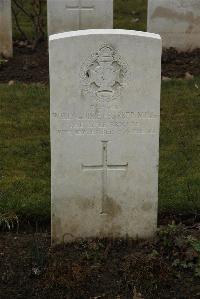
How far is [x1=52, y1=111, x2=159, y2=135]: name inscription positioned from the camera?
15.9ft

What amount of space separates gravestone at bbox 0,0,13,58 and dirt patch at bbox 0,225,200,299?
5605 mm

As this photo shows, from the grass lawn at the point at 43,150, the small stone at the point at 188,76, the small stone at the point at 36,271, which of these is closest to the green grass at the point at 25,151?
the grass lawn at the point at 43,150

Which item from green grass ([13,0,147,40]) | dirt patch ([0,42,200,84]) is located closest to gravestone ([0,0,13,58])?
dirt patch ([0,42,200,84])

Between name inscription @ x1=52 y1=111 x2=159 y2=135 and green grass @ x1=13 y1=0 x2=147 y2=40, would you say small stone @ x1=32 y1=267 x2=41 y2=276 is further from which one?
green grass @ x1=13 y1=0 x2=147 y2=40

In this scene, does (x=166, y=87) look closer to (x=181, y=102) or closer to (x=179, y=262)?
(x=181, y=102)

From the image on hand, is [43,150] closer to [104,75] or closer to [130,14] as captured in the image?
[104,75]

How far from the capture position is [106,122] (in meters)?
4.89

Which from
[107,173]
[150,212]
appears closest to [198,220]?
[150,212]

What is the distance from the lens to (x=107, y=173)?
16.5ft

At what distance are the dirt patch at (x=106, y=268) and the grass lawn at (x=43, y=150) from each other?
0.58 m

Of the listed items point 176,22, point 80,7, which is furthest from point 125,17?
point 80,7

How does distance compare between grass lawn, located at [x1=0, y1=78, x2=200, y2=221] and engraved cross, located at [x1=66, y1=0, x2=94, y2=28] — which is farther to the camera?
engraved cross, located at [x1=66, y1=0, x2=94, y2=28]

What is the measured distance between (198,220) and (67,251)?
1132mm

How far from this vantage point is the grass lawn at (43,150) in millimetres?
5680
